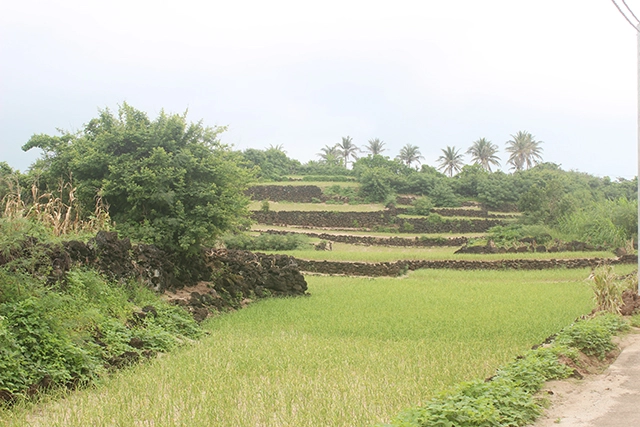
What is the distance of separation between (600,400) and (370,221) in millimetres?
42775

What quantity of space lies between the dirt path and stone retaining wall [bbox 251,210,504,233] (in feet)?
130

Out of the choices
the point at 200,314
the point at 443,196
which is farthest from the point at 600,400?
the point at 443,196

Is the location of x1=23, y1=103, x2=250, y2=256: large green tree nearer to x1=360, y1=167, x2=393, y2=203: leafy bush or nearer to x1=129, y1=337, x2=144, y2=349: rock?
x1=129, y1=337, x2=144, y2=349: rock

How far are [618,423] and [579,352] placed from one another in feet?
9.91

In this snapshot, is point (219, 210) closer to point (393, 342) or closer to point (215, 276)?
point (215, 276)

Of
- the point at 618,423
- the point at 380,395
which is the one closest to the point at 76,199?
the point at 380,395

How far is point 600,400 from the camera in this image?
6.42 m

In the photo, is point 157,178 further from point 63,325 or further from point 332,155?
point 332,155

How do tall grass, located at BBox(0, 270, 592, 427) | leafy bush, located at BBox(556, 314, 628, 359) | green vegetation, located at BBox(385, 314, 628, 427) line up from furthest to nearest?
leafy bush, located at BBox(556, 314, 628, 359)
tall grass, located at BBox(0, 270, 592, 427)
green vegetation, located at BBox(385, 314, 628, 427)

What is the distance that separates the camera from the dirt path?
18.4ft

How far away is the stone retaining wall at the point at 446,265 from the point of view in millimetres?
25141

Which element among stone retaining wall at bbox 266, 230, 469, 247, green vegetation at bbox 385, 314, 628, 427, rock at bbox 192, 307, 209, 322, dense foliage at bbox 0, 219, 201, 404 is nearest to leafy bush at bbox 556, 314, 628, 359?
green vegetation at bbox 385, 314, 628, 427

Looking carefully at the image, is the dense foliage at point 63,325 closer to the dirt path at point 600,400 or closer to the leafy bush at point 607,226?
the dirt path at point 600,400

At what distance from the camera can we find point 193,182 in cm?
1555
